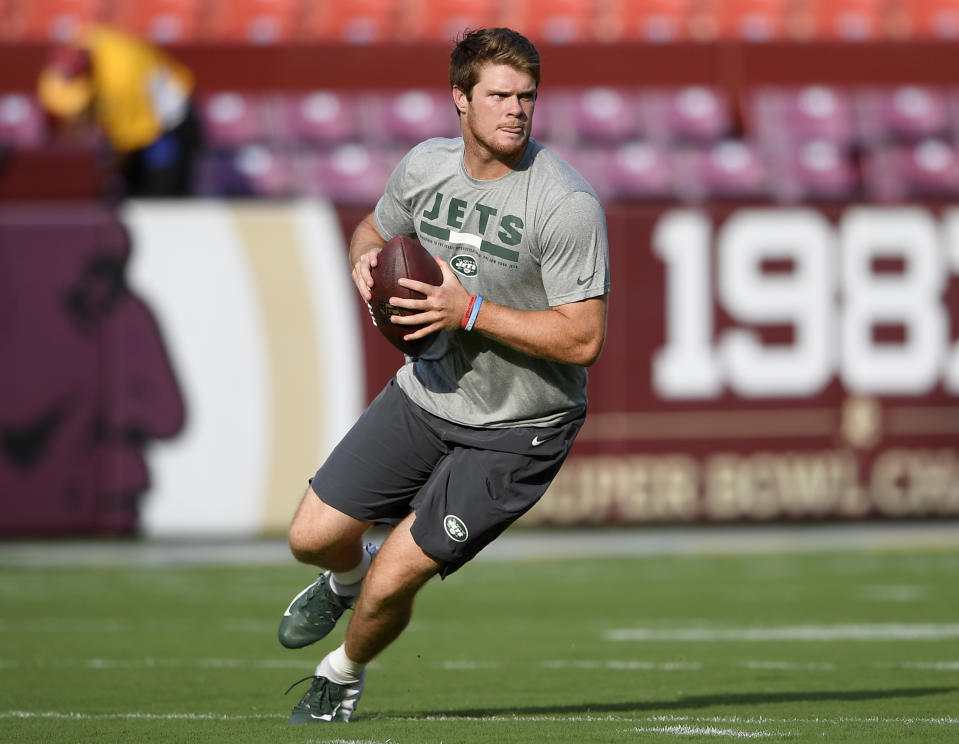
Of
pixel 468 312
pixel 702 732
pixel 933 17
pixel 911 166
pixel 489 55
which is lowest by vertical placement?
pixel 702 732

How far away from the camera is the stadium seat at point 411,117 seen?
1295 cm

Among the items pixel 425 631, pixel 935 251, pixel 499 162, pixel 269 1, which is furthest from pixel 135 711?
pixel 269 1

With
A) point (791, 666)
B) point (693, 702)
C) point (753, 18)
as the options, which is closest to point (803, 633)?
point (791, 666)

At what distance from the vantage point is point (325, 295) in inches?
452

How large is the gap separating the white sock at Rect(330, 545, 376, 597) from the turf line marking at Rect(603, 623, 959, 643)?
2563mm

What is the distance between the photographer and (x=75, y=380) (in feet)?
36.9

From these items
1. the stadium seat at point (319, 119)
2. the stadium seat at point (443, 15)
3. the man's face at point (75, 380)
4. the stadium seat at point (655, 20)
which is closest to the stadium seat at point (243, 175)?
the stadium seat at point (319, 119)

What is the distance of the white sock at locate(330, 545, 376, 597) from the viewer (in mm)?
5453

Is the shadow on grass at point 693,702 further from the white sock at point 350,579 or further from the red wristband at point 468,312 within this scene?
the red wristband at point 468,312

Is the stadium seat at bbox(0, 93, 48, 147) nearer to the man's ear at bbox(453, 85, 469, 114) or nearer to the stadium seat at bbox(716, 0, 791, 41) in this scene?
the stadium seat at bbox(716, 0, 791, 41)

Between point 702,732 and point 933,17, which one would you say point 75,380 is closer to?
point 702,732

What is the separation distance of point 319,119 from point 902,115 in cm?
449

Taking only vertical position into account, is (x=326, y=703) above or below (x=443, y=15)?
below

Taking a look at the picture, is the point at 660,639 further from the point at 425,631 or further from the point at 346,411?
the point at 346,411
